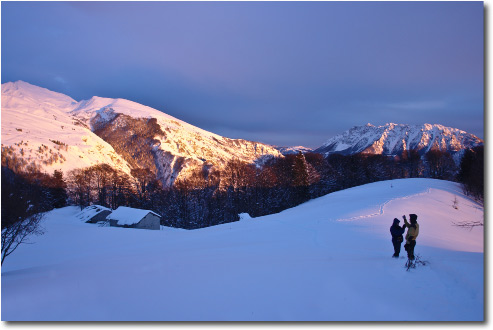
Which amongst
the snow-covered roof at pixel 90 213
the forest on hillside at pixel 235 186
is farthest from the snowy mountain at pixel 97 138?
the snow-covered roof at pixel 90 213

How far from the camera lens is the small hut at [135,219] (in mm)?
35656

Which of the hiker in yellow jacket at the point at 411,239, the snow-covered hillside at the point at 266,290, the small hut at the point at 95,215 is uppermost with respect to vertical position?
the hiker in yellow jacket at the point at 411,239

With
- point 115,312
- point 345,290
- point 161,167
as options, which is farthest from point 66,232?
point 161,167

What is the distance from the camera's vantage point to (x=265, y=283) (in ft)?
20.0

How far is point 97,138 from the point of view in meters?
124

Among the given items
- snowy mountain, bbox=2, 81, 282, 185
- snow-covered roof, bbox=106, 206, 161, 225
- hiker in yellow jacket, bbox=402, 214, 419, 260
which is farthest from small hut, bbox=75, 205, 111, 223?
hiker in yellow jacket, bbox=402, 214, 419, 260

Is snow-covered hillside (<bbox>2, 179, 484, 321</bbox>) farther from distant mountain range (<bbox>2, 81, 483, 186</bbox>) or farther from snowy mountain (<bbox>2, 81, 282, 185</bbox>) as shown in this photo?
snowy mountain (<bbox>2, 81, 282, 185</bbox>)

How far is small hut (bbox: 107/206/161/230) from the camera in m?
35.7

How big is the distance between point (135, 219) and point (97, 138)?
108m

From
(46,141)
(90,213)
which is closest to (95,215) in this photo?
(90,213)

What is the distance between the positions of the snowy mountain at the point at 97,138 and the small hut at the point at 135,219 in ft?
173

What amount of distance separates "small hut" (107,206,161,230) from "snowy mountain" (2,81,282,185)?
2073 inches

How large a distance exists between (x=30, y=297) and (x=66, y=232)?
24874 mm

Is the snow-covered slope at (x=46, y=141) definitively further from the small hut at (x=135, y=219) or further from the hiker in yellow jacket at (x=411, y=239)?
the hiker in yellow jacket at (x=411, y=239)
